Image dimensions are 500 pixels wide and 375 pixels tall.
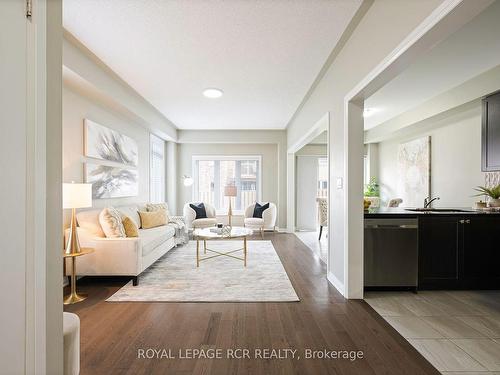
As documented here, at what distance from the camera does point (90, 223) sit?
3.33m

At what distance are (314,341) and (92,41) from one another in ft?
11.7

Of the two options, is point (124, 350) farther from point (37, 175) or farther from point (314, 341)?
point (37, 175)

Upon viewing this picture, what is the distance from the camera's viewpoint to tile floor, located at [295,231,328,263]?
4855 millimetres

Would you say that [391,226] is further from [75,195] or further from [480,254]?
[75,195]

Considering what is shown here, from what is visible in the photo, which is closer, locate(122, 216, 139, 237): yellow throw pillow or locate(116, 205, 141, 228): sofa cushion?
locate(122, 216, 139, 237): yellow throw pillow

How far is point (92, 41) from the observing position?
2.83m

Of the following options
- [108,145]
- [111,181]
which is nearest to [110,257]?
[111,181]

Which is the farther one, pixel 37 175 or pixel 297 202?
pixel 297 202

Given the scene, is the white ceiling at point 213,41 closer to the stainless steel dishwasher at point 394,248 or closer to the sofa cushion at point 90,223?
the sofa cushion at point 90,223

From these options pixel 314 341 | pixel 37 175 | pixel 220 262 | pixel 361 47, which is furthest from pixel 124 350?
pixel 361 47

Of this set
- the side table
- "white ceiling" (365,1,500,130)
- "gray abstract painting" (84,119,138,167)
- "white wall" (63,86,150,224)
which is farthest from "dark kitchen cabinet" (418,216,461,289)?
"gray abstract painting" (84,119,138,167)

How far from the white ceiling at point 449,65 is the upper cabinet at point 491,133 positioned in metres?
0.49

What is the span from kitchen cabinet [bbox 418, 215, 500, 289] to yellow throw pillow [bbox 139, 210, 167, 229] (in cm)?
400

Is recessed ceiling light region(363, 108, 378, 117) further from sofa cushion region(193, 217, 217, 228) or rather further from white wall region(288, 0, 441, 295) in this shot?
sofa cushion region(193, 217, 217, 228)
